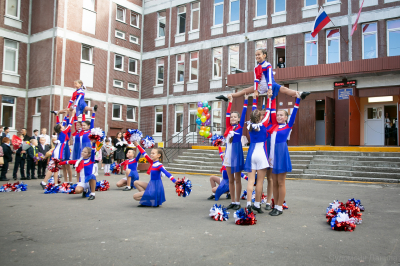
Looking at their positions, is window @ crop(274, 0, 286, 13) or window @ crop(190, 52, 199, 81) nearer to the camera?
window @ crop(274, 0, 286, 13)

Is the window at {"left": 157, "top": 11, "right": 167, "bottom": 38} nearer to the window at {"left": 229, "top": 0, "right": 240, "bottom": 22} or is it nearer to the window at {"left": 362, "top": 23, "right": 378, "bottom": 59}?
the window at {"left": 229, "top": 0, "right": 240, "bottom": 22}

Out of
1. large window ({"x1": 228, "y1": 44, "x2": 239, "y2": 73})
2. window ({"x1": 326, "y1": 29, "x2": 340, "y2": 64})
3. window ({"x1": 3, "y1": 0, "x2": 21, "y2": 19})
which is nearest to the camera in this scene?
window ({"x1": 326, "y1": 29, "x2": 340, "y2": 64})

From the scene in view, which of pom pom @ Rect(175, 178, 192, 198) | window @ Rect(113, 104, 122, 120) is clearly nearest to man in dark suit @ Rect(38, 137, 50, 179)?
pom pom @ Rect(175, 178, 192, 198)

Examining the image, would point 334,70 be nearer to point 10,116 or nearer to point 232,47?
point 232,47

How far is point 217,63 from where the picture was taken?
88.2ft

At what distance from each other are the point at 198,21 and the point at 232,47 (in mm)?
4326

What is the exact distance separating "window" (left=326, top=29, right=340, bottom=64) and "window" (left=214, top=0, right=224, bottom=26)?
28.3 ft

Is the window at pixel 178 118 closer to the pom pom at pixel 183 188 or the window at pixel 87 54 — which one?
the window at pixel 87 54

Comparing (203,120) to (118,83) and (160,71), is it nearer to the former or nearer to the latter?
(160,71)

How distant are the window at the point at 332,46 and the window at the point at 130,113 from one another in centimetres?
1727

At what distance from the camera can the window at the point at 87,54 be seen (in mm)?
26922

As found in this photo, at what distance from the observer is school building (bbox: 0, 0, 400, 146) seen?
19.6m

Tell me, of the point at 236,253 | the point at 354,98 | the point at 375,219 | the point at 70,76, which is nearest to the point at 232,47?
the point at 354,98

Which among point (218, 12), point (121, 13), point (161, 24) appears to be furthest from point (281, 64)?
point (121, 13)
